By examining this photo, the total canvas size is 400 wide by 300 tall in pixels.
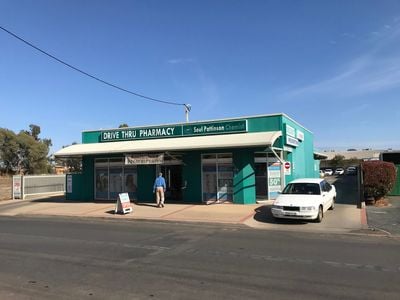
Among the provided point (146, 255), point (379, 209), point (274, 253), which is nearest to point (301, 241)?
point (274, 253)

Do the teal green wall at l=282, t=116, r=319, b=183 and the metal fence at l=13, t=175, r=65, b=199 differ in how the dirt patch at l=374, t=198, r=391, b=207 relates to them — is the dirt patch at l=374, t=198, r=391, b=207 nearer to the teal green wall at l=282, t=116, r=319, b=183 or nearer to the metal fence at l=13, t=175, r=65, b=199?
the teal green wall at l=282, t=116, r=319, b=183

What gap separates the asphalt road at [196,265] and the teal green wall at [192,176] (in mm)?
8602

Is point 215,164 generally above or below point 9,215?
above

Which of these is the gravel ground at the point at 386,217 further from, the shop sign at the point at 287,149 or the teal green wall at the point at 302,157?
the teal green wall at the point at 302,157

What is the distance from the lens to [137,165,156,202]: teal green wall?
79.5 feet

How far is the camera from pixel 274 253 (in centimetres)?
1012

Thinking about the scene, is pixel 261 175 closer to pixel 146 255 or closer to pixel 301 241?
pixel 301 241

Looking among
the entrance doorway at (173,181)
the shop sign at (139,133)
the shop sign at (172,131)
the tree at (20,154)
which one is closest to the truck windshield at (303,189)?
the shop sign at (172,131)

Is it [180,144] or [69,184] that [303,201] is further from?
[69,184]

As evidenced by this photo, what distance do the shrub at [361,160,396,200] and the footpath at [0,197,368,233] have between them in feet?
4.04

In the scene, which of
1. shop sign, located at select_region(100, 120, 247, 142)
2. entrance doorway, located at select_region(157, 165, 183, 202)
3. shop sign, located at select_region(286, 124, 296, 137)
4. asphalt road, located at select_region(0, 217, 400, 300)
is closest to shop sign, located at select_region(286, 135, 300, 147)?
shop sign, located at select_region(286, 124, 296, 137)

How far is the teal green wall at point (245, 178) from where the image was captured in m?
21.5

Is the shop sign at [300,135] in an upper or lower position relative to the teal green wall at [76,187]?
upper

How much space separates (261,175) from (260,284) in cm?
1723
